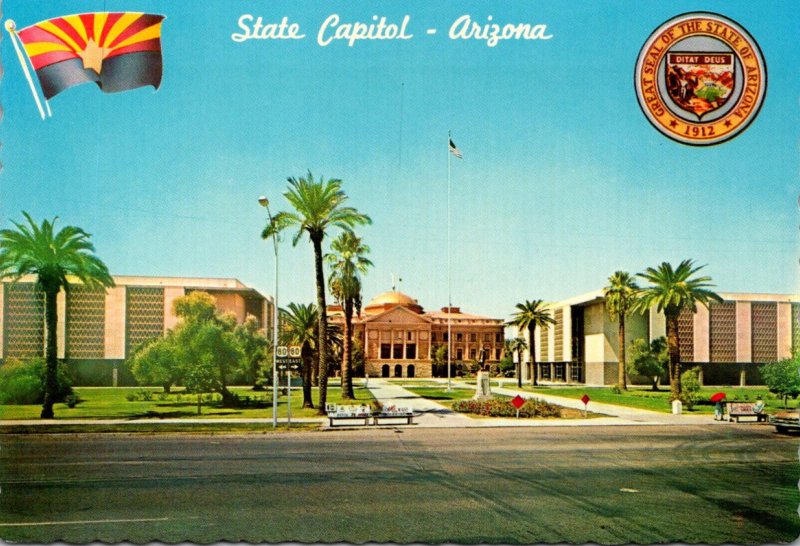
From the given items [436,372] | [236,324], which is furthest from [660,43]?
[436,372]

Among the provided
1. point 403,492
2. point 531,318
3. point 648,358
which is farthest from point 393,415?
point 531,318

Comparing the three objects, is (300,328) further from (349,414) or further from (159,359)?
(349,414)

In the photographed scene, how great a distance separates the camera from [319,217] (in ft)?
81.7

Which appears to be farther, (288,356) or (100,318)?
(288,356)

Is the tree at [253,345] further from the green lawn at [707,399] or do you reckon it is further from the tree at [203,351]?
the green lawn at [707,399]

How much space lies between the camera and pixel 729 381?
2186cm

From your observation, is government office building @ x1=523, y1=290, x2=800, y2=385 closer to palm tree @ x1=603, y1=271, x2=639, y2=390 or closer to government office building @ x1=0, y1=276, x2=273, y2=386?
palm tree @ x1=603, y1=271, x2=639, y2=390

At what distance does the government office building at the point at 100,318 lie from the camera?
1375cm

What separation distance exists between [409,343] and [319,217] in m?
51.9

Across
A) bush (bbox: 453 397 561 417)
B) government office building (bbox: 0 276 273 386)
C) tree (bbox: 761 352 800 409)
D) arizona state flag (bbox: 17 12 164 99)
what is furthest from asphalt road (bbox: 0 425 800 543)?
bush (bbox: 453 397 561 417)

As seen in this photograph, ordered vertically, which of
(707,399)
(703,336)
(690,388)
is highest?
(703,336)

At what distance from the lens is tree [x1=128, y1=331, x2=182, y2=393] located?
30.8 metres

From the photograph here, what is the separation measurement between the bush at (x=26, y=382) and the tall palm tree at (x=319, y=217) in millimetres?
6019

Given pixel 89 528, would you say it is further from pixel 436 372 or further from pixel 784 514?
pixel 436 372
